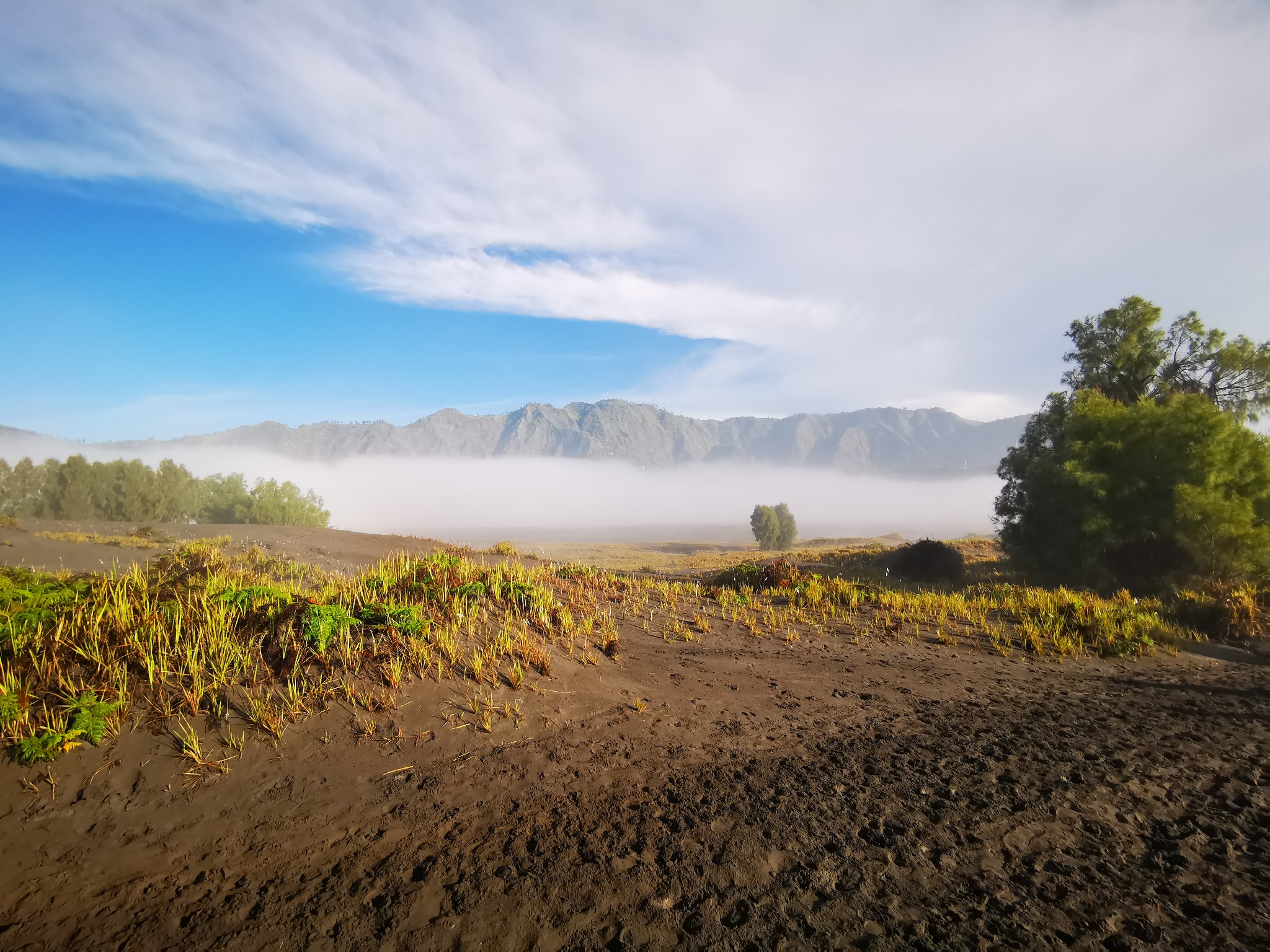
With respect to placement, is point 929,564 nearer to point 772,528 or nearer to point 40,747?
point 40,747

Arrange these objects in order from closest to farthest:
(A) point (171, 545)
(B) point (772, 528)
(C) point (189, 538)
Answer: (A) point (171, 545) → (C) point (189, 538) → (B) point (772, 528)

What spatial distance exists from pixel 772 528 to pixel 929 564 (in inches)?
2379

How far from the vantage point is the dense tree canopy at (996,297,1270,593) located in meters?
17.7

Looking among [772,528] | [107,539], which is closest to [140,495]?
[107,539]

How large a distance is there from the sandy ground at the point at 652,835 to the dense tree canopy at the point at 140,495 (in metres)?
47.7

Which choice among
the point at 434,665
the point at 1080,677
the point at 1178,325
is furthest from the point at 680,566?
the point at 434,665

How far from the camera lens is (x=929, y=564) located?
1069 inches

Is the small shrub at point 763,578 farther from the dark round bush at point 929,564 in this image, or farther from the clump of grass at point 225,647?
the dark round bush at point 929,564

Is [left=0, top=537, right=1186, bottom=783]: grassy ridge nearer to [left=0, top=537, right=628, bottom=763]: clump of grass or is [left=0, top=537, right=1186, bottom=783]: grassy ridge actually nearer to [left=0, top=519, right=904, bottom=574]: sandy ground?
[left=0, top=537, right=628, bottom=763]: clump of grass

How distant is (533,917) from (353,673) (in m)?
3.95

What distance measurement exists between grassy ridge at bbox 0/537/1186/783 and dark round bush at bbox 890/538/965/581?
14.2m

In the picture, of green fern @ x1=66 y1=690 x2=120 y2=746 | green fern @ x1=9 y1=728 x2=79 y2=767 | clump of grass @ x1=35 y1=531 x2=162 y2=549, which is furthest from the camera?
clump of grass @ x1=35 y1=531 x2=162 y2=549

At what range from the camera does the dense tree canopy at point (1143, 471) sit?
17.7 metres

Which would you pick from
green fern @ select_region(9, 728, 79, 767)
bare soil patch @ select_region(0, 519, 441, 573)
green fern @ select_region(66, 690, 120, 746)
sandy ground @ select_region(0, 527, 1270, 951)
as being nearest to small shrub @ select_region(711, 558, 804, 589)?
sandy ground @ select_region(0, 527, 1270, 951)
